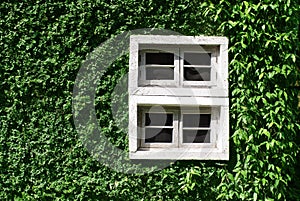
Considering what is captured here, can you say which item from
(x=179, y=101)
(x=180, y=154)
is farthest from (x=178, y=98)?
(x=180, y=154)

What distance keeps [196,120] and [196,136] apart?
5.2 inches

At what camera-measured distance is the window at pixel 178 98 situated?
3.54 m

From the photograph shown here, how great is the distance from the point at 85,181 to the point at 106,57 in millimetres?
987

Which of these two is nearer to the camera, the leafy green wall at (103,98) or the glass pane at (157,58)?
the leafy green wall at (103,98)

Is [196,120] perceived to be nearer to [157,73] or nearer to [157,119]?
[157,119]

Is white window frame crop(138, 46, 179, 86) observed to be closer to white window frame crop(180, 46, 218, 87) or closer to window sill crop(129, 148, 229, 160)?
white window frame crop(180, 46, 218, 87)

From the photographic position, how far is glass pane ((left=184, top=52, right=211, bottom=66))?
145 inches

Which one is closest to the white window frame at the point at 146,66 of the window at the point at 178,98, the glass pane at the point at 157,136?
the window at the point at 178,98

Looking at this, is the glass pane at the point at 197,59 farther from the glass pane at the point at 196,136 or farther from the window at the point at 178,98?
the glass pane at the point at 196,136

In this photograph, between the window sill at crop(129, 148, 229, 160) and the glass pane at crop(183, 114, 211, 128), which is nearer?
the window sill at crop(129, 148, 229, 160)

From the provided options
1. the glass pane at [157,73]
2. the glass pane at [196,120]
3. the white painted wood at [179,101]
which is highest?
the glass pane at [157,73]

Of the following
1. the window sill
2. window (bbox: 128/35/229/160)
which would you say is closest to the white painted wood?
window (bbox: 128/35/229/160)

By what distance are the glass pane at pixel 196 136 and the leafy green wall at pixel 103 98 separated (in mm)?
197

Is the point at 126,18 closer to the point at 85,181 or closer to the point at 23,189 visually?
the point at 85,181
